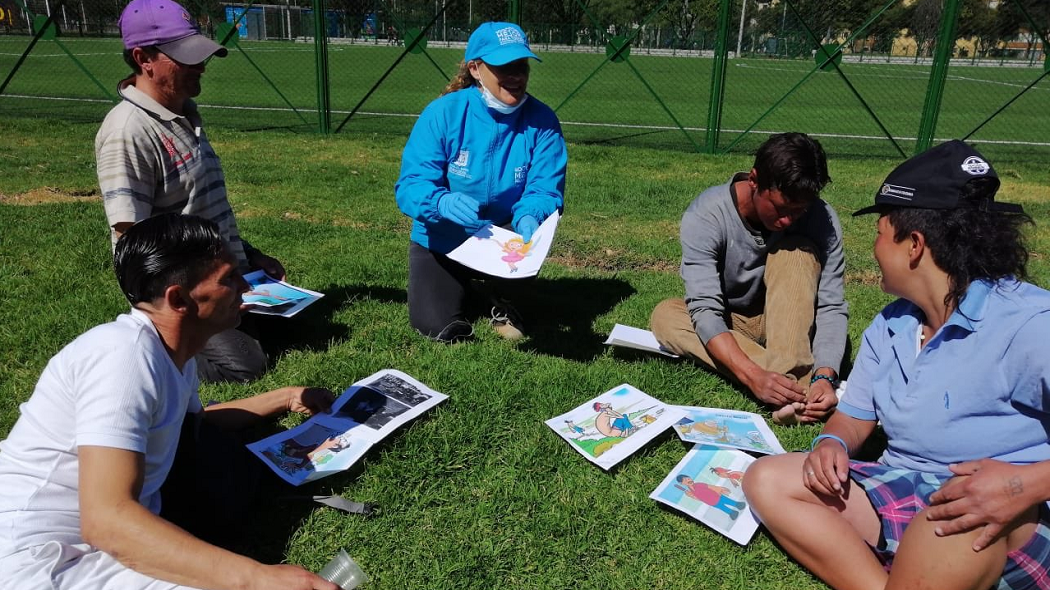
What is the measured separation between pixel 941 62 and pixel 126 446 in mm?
11527

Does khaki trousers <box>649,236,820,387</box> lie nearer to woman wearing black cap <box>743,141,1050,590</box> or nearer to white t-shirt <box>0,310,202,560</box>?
woman wearing black cap <box>743,141,1050,590</box>

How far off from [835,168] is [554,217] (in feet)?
24.4

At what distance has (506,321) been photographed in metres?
4.74

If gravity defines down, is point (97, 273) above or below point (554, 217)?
below

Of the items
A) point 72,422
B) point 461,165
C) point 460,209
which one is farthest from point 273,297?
point 72,422

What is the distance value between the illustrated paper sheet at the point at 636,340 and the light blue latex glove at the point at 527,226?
76cm

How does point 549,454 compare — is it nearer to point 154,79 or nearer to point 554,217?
point 554,217

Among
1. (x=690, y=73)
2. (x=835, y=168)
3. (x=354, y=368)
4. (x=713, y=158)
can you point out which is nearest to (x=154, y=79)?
(x=354, y=368)

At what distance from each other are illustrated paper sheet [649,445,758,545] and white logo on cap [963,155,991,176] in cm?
148

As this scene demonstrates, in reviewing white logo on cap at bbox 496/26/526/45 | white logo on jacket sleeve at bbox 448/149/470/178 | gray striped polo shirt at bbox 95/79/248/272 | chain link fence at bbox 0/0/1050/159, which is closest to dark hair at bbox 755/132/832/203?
white logo on cap at bbox 496/26/526/45

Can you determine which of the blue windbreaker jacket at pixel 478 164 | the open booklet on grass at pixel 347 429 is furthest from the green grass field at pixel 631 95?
the open booklet on grass at pixel 347 429

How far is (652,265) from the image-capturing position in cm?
612

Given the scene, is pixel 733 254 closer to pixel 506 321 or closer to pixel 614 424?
pixel 614 424

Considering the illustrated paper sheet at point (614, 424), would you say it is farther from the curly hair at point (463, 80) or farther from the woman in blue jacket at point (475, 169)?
the curly hair at point (463, 80)
